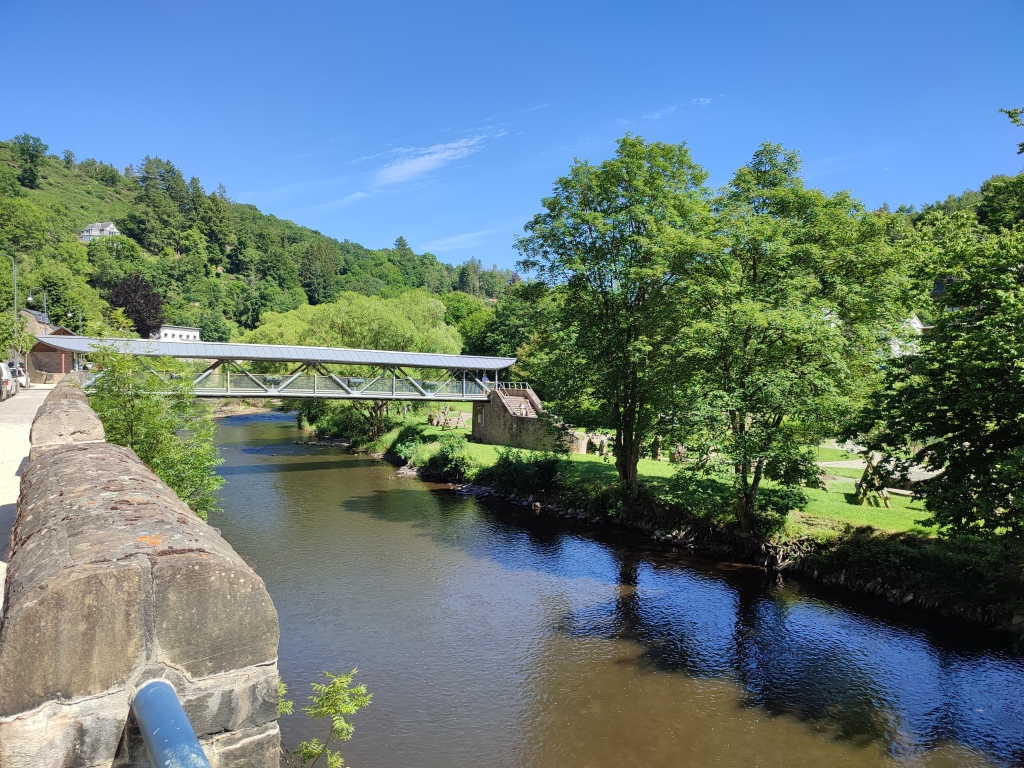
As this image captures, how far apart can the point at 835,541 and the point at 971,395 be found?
26.4 feet

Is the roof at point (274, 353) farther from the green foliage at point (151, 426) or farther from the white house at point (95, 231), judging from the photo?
the white house at point (95, 231)

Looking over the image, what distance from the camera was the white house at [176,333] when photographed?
75.4m

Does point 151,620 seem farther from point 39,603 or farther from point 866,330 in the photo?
point 866,330

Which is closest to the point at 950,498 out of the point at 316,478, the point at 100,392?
the point at 100,392

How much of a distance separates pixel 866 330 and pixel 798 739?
34.1 feet

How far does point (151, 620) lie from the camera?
99.9 inches

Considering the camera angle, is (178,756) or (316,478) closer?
(178,756)

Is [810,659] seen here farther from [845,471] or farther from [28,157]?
[28,157]

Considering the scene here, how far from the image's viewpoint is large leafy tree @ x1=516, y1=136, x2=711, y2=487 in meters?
19.8

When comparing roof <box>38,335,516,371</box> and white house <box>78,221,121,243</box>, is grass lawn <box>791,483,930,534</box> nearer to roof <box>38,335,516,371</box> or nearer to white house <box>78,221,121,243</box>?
roof <box>38,335,516,371</box>

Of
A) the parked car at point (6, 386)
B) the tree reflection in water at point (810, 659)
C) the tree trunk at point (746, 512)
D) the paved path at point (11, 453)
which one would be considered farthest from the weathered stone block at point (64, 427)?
the parked car at point (6, 386)

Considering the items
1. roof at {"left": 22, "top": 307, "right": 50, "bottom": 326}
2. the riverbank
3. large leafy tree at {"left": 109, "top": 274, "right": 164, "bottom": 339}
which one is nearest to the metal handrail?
the riverbank

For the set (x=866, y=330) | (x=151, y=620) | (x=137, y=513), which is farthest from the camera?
(x=866, y=330)

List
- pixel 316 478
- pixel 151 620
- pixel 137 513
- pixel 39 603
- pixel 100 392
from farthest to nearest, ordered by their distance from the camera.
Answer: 1. pixel 316 478
2. pixel 100 392
3. pixel 137 513
4. pixel 151 620
5. pixel 39 603
